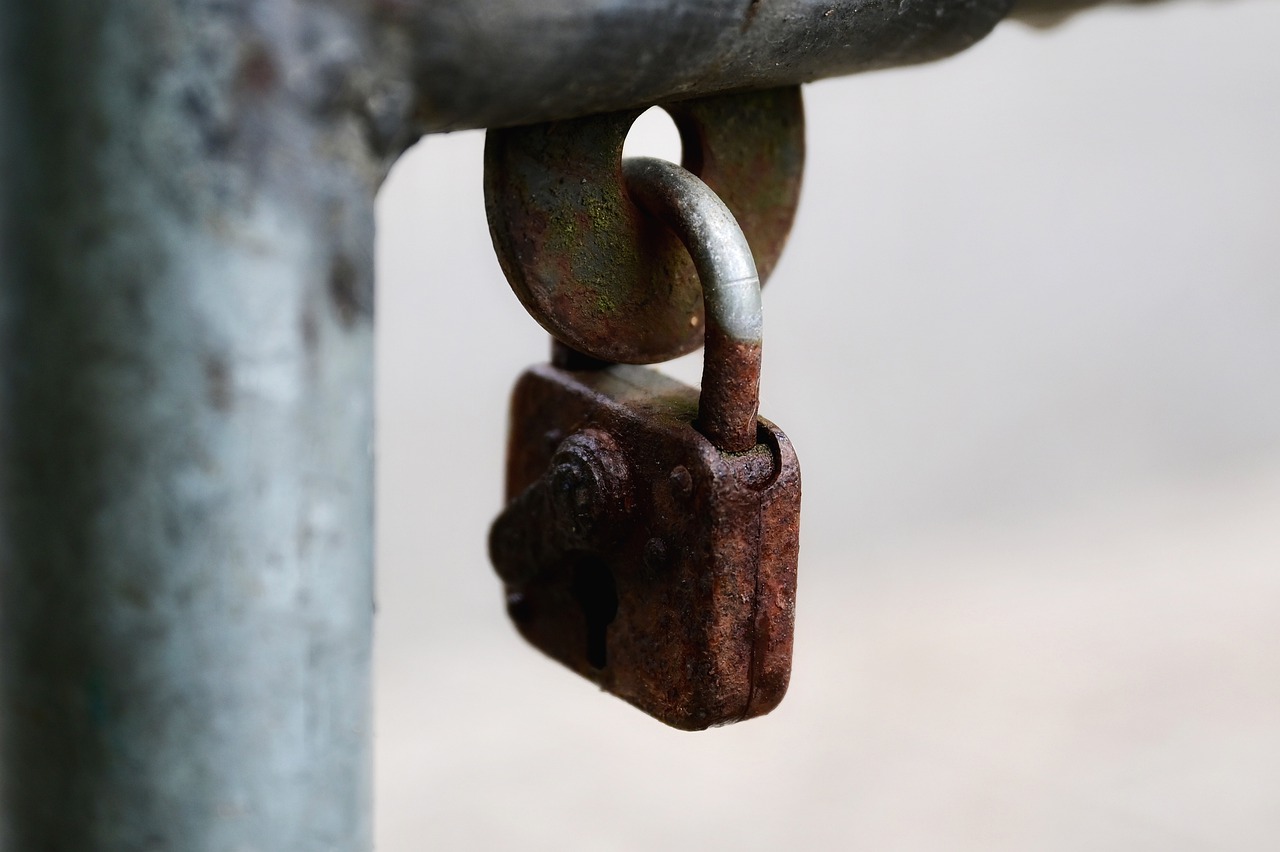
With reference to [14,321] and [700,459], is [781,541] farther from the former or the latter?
[14,321]

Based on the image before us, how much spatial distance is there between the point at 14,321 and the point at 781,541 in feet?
0.76

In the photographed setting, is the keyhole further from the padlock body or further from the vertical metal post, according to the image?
the vertical metal post

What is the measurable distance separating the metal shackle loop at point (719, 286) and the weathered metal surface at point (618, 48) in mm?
28

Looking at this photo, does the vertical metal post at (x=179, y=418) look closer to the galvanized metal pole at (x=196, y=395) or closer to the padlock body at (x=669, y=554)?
the galvanized metal pole at (x=196, y=395)

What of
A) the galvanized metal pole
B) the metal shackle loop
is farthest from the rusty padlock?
the galvanized metal pole

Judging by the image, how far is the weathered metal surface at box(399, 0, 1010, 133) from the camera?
0.37m

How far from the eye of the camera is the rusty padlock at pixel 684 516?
0.49m

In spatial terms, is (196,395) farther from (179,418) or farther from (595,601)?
(595,601)

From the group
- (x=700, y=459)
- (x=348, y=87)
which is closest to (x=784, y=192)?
(x=700, y=459)

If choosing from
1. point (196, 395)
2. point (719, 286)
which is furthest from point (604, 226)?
point (196, 395)

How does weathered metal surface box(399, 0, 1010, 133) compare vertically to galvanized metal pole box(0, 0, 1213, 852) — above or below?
above

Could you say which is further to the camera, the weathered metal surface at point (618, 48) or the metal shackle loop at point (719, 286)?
the metal shackle loop at point (719, 286)

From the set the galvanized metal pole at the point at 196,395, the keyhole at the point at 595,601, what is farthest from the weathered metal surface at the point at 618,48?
the keyhole at the point at 595,601

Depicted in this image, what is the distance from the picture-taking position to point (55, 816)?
14.4 inches
